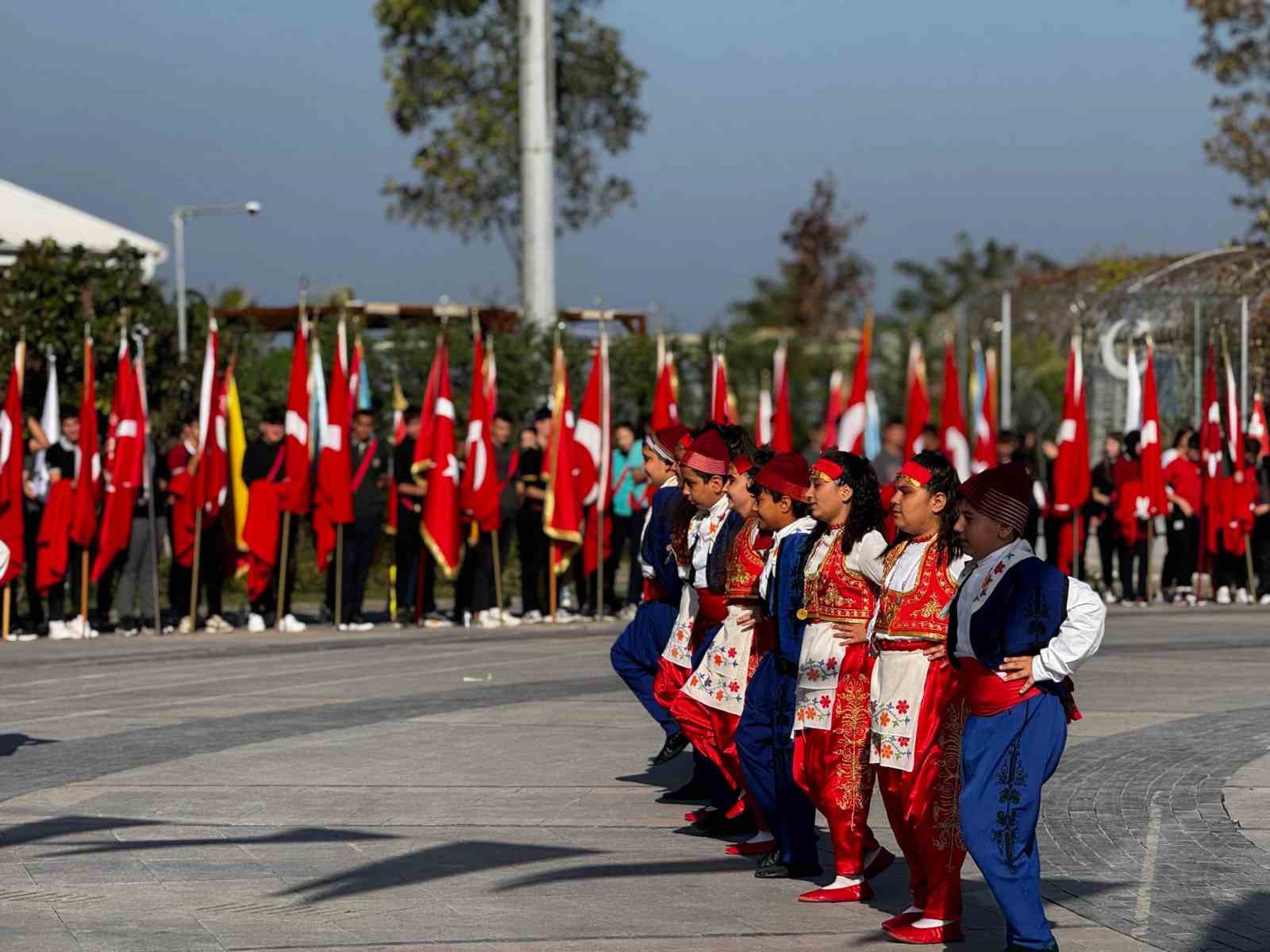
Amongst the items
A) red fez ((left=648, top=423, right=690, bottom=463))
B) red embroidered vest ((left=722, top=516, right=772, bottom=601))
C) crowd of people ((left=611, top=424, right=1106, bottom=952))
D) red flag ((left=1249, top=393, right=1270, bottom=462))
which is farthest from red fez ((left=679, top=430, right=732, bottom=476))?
red flag ((left=1249, top=393, right=1270, bottom=462))

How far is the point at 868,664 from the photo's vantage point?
294 inches

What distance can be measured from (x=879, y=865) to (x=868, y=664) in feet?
2.65

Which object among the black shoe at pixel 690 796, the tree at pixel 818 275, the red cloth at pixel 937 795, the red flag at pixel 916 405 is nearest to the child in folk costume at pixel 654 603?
the black shoe at pixel 690 796

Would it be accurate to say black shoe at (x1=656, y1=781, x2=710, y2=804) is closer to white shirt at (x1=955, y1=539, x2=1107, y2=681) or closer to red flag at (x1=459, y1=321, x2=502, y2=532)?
white shirt at (x1=955, y1=539, x2=1107, y2=681)

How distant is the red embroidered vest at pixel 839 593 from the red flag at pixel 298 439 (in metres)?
12.1

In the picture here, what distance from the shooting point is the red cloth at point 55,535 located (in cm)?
1847

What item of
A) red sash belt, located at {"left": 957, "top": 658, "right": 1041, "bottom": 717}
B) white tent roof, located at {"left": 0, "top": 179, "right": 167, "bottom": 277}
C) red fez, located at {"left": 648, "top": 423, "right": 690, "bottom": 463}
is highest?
white tent roof, located at {"left": 0, "top": 179, "right": 167, "bottom": 277}

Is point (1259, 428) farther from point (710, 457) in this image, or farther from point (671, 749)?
point (710, 457)

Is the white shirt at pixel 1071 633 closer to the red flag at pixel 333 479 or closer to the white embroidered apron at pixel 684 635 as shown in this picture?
the white embroidered apron at pixel 684 635

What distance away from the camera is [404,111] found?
42.1 meters

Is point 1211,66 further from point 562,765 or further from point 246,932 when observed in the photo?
point 246,932

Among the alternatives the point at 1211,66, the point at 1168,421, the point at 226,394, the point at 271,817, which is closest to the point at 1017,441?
the point at 1168,421

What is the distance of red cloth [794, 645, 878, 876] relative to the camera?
7.46 meters

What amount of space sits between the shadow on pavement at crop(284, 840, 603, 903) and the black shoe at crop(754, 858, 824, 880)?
749 mm
